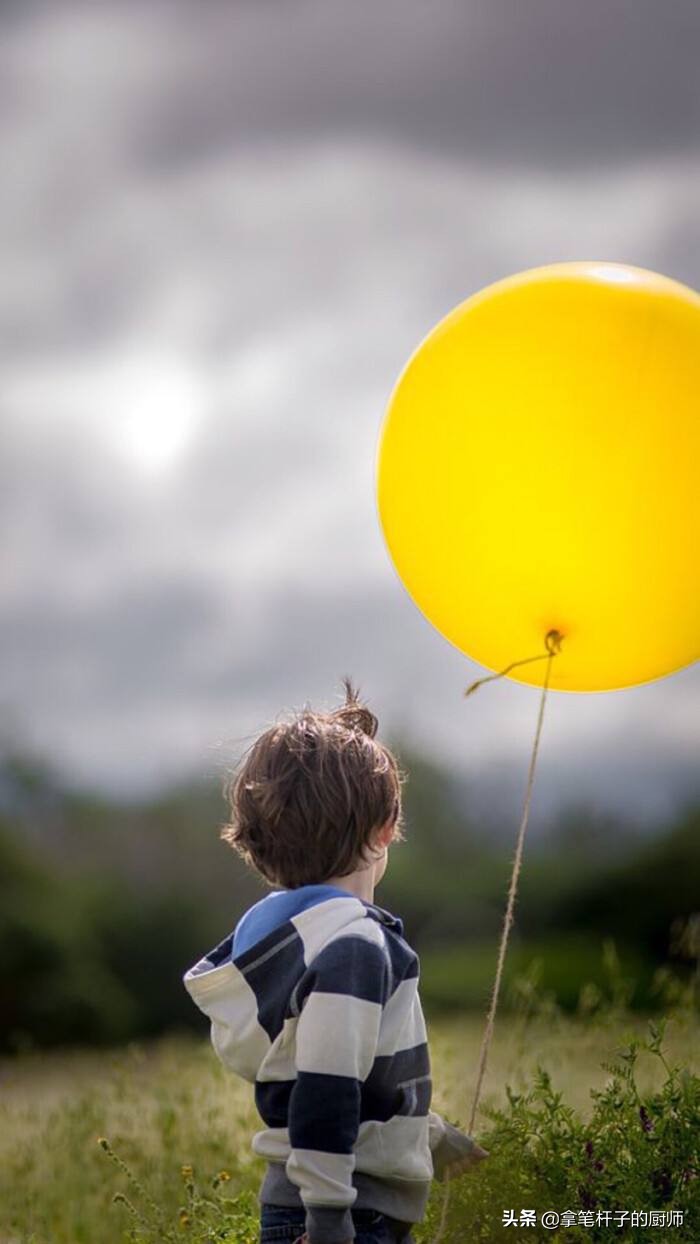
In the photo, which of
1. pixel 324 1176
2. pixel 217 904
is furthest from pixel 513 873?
pixel 217 904

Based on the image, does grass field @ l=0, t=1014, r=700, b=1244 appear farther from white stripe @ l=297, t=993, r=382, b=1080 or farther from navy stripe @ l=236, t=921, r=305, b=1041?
white stripe @ l=297, t=993, r=382, b=1080

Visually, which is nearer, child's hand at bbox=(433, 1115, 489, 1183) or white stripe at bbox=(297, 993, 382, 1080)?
white stripe at bbox=(297, 993, 382, 1080)

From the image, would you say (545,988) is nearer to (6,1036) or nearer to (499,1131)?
(6,1036)

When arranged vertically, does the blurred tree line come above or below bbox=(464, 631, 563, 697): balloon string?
below

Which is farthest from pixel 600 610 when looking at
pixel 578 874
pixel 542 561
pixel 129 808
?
pixel 129 808

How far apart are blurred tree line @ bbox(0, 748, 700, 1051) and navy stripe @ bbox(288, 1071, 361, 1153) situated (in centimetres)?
581

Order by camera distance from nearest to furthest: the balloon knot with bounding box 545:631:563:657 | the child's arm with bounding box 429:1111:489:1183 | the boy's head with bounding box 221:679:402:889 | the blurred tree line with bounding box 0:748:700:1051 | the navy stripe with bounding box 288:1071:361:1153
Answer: the navy stripe with bounding box 288:1071:361:1153 < the boy's head with bounding box 221:679:402:889 < the child's arm with bounding box 429:1111:489:1183 < the balloon knot with bounding box 545:631:563:657 < the blurred tree line with bounding box 0:748:700:1051

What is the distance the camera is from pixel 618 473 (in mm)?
2715

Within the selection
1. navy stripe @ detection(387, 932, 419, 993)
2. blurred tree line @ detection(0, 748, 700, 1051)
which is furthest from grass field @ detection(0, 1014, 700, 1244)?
blurred tree line @ detection(0, 748, 700, 1051)

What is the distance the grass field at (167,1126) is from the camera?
357 centimetres

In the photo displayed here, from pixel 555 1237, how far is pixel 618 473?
56.1 inches

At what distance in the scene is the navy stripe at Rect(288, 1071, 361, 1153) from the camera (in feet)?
6.64

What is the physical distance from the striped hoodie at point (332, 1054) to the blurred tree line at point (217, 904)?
5632mm

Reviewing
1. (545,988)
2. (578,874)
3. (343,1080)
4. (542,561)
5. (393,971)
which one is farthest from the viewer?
(578,874)
